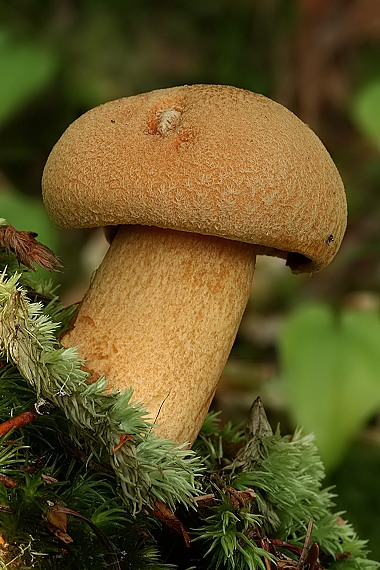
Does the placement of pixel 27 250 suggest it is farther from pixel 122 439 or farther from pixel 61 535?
pixel 61 535

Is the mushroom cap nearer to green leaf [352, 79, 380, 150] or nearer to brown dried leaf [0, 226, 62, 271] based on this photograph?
brown dried leaf [0, 226, 62, 271]

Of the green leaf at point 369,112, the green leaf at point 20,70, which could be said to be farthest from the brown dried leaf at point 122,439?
the green leaf at point 20,70

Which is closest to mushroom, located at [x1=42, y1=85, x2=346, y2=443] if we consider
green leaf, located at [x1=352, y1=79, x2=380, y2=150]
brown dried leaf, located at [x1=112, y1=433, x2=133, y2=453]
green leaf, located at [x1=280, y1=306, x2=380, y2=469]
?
brown dried leaf, located at [x1=112, y1=433, x2=133, y2=453]

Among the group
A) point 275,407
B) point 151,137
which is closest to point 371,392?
point 275,407

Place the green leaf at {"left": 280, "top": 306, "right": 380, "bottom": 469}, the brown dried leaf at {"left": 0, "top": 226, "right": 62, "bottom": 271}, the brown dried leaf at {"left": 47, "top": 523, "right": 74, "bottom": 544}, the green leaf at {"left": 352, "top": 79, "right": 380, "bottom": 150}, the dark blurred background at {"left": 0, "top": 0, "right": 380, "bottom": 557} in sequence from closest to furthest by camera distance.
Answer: the brown dried leaf at {"left": 47, "top": 523, "right": 74, "bottom": 544}
the brown dried leaf at {"left": 0, "top": 226, "right": 62, "bottom": 271}
the green leaf at {"left": 280, "top": 306, "right": 380, "bottom": 469}
the dark blurred background at {"left": 0, "top": 0, "right": 380, "bottom": 557}
the green leaf at {"left": 352, "top": 79, "right": 380, "bottom": 150}

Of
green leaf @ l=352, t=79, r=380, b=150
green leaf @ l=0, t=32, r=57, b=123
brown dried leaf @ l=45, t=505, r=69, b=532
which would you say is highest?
green leaf @ l=352, t=79, r=380, b=150

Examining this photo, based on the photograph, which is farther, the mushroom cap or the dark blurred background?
the dark blurred background

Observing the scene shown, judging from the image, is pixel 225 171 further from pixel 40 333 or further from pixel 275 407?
pixel 275 407

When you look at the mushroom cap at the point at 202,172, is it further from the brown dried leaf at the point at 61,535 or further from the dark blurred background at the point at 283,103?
the dark blurred background at the point at 283,103
